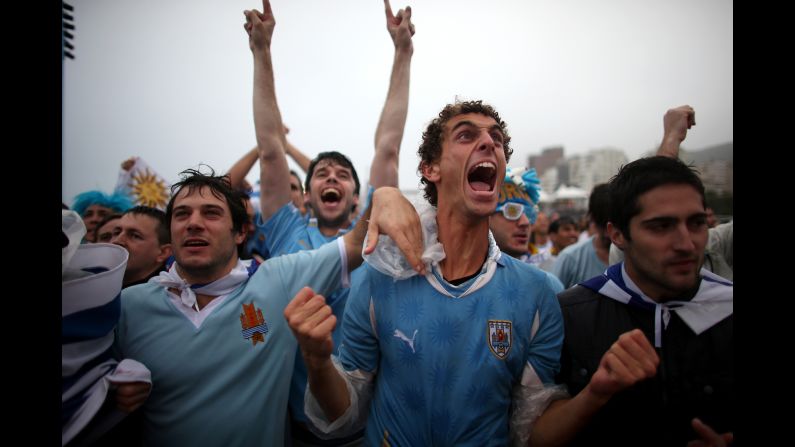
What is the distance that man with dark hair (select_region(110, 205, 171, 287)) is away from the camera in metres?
2.95

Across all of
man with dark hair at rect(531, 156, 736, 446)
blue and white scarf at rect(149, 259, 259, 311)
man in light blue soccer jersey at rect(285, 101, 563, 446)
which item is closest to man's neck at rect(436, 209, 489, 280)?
man in light blue soccer jersey at rect(285, 101, 563, 446)

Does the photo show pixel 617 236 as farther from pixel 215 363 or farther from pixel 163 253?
pixel 163 253

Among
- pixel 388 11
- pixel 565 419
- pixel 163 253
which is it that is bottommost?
pixel 565 419

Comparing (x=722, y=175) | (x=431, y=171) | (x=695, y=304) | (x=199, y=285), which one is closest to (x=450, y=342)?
(x=431, y=171)

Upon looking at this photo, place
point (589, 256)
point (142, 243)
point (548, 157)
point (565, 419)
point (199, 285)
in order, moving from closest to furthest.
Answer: point (565, 419) → point (199, 285) → point (142, 243) → point (589, 256) → point (548, 157)

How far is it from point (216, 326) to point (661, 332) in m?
2.35

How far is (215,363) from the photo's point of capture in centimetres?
197

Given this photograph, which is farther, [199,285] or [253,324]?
[199,285]

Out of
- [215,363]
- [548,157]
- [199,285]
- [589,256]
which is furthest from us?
[548,157]

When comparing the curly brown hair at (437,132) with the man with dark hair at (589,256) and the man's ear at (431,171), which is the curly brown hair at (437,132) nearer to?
the man's ear at (431,171)

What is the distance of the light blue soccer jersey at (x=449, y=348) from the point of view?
162 centimetres

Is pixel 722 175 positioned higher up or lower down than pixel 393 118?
lower down
